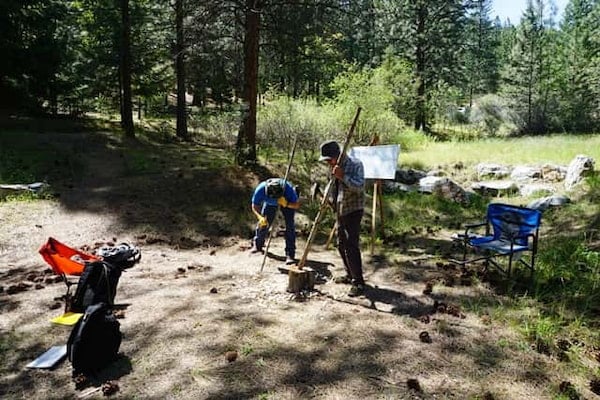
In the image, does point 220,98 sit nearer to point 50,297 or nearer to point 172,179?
point 172,179

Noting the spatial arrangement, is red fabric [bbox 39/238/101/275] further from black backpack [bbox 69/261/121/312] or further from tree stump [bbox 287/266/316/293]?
tree stump [bbox 287/266/316/293]

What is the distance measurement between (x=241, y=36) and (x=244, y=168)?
3.02 metres

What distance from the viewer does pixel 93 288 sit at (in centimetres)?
437

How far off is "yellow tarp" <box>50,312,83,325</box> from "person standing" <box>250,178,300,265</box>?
266cm

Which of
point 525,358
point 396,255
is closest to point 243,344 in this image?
point 525,358

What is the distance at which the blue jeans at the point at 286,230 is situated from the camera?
6.37 meters

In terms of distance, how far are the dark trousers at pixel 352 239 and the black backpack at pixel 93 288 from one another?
2.44m

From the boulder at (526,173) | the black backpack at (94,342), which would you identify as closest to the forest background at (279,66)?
the boulder at (526,173)

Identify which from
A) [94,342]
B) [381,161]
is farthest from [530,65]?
[94,342]

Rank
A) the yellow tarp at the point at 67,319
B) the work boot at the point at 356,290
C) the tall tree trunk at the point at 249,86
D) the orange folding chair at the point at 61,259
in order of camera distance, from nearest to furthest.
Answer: the yellow tarp at the point at 67,319, the orange folding chair at the point at 61,259, the work boot at the point at 356,290, the tall tree trunk at the point at 249,86

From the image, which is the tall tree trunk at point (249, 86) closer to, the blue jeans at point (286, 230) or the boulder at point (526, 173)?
the blue jeans at point (286, 230)

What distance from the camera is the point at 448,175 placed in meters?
12.5

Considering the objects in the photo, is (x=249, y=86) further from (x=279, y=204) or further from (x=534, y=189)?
(x=534, y=189)

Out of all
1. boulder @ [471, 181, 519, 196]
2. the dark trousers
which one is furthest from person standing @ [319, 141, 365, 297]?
boulder @ [471, 181, 519, 196]
